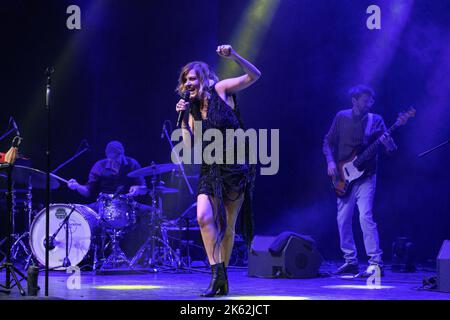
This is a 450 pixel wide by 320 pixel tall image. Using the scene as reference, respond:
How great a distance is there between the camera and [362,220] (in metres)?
7.42

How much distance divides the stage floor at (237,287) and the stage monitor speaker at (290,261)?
0.52ft

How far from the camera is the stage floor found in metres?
5.18

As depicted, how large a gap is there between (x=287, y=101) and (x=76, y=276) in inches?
156

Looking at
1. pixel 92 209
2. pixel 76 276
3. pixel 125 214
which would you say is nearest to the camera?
pixel 76 276

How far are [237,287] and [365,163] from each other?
7.48 ft

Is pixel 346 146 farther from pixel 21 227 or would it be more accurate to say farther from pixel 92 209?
pixel 21 227

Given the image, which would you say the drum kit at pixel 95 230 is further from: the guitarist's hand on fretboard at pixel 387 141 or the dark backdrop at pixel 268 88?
the guitarist's hand on fretboard at pixel 387 141

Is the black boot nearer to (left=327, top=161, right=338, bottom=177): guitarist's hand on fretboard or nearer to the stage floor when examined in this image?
the stage floor

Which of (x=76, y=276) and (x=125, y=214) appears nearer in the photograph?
(x=76, y=276)

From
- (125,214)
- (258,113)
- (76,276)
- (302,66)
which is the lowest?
(76,276)

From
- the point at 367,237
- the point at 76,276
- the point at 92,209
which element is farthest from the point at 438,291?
the point at 92,209

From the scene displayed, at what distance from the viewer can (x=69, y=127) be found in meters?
9.67

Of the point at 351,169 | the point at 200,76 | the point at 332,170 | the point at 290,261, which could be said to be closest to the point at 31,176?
the point at 290,261

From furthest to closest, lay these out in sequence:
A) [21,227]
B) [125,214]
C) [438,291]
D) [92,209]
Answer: [21,227], [92,209], [125,214], [438,291]
